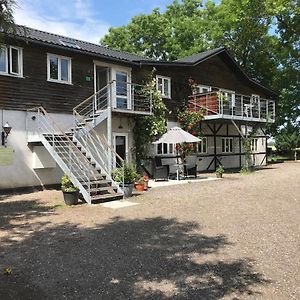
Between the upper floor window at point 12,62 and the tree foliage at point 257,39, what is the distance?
19.9m

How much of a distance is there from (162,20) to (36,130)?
3395 centimetres

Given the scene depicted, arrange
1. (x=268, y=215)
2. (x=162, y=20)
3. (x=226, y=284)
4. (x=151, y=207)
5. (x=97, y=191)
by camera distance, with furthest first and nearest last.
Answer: (x=162, y=20) → (x=97, y=191) → (x=151, y=207) → (x=268, y=215) → (x=226, y=284)

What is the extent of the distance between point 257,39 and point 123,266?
3263 cm

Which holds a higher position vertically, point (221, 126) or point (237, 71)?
point (237, 71)

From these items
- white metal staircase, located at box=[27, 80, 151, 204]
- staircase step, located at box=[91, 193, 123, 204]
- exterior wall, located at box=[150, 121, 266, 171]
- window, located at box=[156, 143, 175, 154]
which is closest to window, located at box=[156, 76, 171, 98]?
exterior wall, located at box=[150, 121, 266, 171]

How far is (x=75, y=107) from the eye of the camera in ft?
53.3

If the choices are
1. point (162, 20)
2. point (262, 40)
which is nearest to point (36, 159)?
point (262, 40)

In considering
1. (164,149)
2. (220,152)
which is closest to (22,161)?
(164,149)

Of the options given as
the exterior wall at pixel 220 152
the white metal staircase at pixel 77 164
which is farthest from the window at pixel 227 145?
the white metal staircase at pixel 77 164

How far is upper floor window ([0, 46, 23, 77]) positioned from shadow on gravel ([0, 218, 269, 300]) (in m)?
8.76

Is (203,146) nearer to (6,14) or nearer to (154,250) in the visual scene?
(154,250)

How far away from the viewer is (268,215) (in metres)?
9.62

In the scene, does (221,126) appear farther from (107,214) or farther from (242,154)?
(107,214)

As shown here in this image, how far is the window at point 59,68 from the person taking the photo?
16.1 meters
